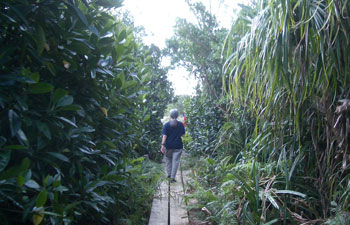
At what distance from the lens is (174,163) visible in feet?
21.3

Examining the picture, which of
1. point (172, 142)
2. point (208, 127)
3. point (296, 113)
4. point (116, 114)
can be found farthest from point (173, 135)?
point (296, 113)

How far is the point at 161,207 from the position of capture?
4.33 metres

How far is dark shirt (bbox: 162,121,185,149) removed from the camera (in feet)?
21.7

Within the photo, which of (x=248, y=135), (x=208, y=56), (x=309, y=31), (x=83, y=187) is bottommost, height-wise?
(x=83, y=187)

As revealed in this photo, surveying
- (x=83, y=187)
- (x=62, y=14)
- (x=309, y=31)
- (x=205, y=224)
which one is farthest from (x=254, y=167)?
(x=62, y=14)

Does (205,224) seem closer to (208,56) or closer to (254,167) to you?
(254,167)

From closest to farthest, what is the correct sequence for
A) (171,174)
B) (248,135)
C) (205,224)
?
(205,224), (248,135), (171,174)

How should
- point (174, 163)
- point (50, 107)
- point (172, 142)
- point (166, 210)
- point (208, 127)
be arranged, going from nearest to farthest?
point (50, 107) → point (166, 210) → point (174, 163) → point (172, 142) → point (208, 127)

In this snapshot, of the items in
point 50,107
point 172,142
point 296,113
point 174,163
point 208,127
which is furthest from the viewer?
point 208,127

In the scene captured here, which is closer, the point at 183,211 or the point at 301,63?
the point at 301,63

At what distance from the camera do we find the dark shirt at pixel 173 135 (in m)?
6.62

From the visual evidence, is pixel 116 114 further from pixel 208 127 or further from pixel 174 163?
pixel 208 127

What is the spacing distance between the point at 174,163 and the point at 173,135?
1.95ft

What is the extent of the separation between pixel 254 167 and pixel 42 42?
2486 mm
